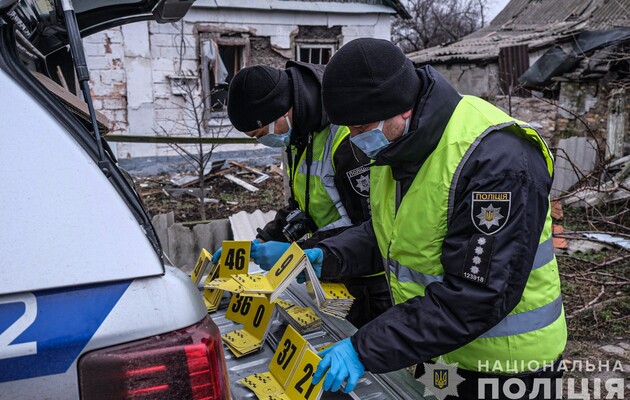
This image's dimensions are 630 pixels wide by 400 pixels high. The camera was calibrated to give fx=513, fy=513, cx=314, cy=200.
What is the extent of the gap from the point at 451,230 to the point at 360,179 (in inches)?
33.8

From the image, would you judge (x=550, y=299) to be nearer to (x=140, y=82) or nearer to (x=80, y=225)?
(x=80, y=225)

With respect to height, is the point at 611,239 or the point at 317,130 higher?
the point at 317,130

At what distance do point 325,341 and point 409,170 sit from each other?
0.89 metres

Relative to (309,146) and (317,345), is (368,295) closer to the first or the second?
(317,345)

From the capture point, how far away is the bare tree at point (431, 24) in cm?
2519

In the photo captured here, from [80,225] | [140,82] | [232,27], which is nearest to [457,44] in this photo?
[232,27]

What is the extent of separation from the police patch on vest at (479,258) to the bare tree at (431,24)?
24009mm

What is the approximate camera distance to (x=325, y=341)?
2.20m

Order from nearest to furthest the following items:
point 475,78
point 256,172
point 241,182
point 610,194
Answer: point 610,194 → point 241,182 → point 256,172 → point 475,78

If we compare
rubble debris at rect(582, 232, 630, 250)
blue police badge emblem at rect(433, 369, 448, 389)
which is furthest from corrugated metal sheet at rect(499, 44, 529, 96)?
blue police badge emblem at rect(433, 369, 448, 389)

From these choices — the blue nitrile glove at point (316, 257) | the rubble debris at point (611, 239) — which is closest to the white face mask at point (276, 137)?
the blue nitrile glove at point (316, 257)

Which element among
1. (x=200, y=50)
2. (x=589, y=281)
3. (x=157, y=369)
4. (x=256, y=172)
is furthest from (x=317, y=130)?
(x=200, y=50)

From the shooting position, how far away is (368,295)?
105 inches

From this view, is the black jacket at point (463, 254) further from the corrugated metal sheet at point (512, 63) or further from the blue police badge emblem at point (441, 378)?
the corrugated metal sheet at point (512, 63)
